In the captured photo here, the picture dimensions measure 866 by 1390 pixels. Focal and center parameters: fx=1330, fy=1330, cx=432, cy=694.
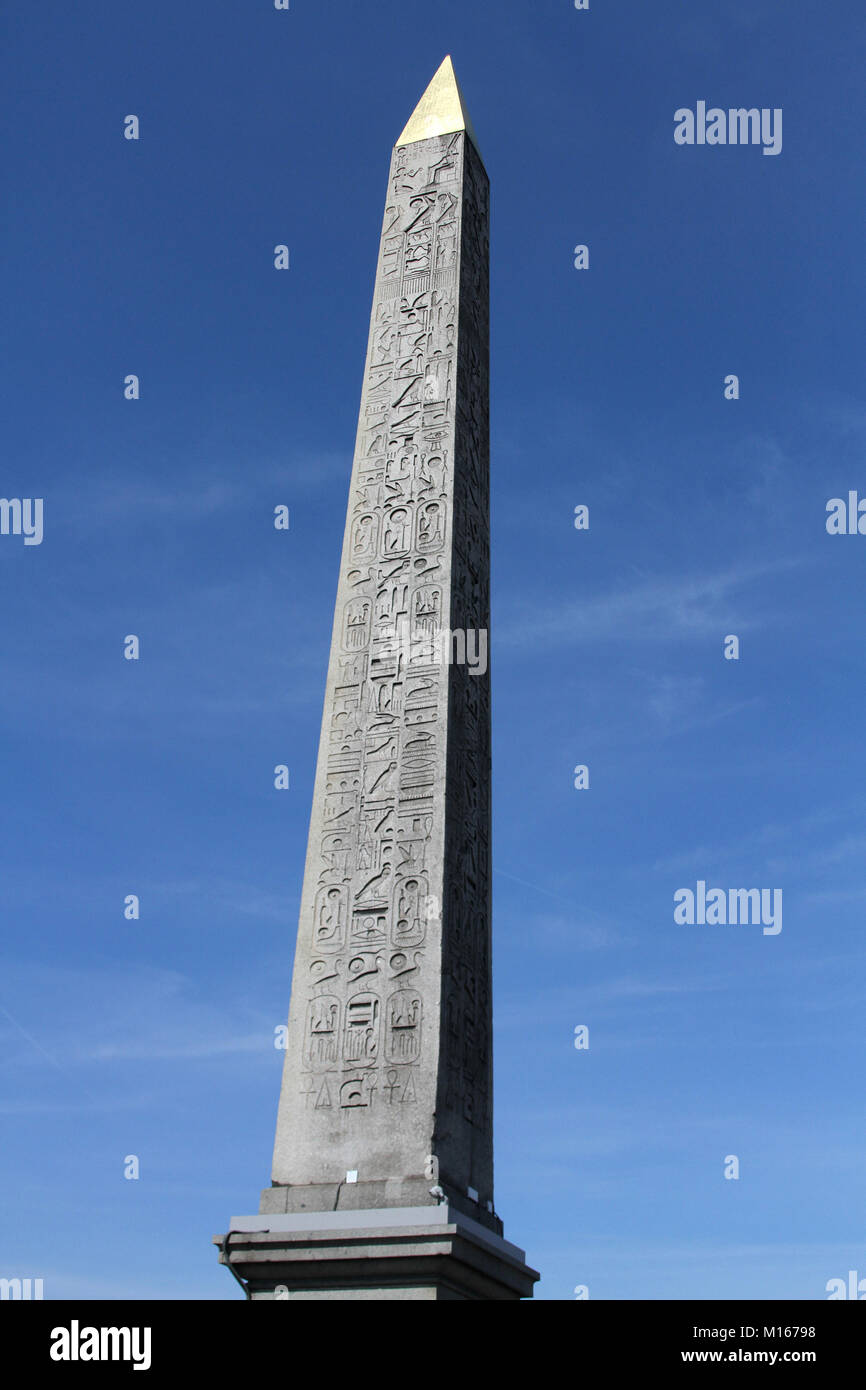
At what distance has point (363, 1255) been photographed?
7.28 m

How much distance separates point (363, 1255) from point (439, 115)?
9.89m

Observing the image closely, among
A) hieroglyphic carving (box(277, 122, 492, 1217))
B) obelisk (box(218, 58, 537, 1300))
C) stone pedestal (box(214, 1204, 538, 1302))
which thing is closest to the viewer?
stone pedestal (box(214, 1204, 538, 1302))

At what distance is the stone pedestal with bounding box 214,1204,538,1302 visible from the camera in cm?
720

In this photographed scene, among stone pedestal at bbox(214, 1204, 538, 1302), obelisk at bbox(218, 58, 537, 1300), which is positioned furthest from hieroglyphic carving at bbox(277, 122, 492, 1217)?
stone pedestal at bbox(214, 1204, 538, 1302)

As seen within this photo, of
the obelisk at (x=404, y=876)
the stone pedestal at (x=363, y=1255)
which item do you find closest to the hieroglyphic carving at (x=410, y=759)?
the obelisk at (x=404, y=876)

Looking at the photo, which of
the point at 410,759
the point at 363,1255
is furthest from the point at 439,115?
the point at 363,1255

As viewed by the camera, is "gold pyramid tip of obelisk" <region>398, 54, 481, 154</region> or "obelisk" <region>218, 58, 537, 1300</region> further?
"gold pyramid tip of obelisk" <region>398, 54, 481, 154</region>

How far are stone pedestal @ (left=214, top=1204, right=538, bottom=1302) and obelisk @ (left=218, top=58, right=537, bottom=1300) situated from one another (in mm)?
12

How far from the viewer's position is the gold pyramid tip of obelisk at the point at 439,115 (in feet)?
40.0

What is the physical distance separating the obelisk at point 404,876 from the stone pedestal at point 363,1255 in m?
0.01

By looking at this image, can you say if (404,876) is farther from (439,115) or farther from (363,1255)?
(439,115)

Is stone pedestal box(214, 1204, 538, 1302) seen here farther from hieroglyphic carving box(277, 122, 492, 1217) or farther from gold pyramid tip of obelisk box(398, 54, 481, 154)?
gold pyramid tip of obelisk box(398, 54, 481, 154)
